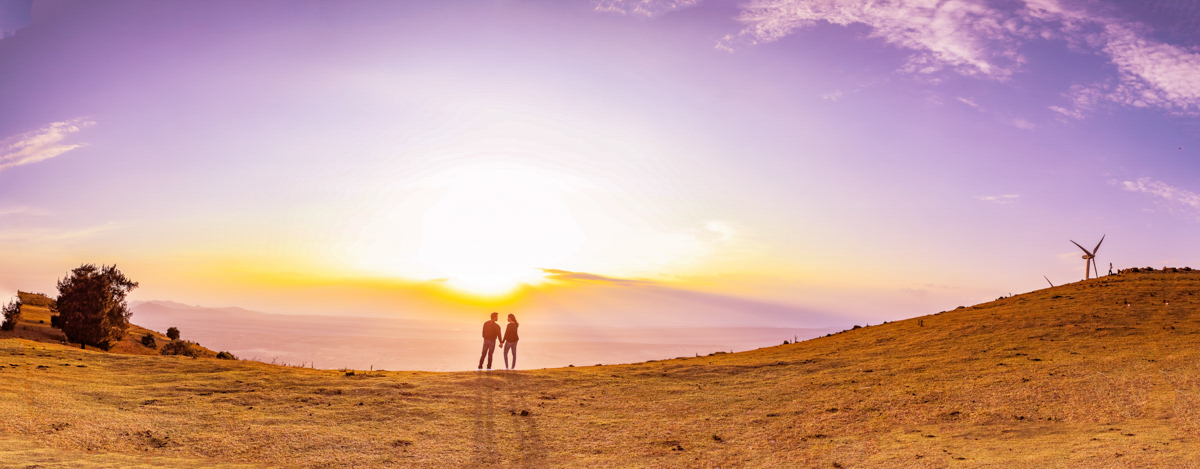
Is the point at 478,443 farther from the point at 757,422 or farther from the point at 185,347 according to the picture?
the point at 185,347

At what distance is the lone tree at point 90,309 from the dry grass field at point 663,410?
10478 mm

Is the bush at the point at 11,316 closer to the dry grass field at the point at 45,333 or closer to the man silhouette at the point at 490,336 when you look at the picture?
the dry grass field at the point at 45,333

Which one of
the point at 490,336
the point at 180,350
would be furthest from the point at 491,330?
the point at 180,350

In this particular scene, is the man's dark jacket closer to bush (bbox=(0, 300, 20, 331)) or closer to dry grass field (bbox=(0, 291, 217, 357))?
dry grass field (bbox=(0, 291, 217, 357))

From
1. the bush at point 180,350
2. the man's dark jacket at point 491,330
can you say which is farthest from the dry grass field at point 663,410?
the bush at point 180,350

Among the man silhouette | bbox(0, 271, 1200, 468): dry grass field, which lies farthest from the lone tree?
the man silhouette

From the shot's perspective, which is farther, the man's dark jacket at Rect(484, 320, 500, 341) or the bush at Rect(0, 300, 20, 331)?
the bush at Rect(0, 300, 20, 331)

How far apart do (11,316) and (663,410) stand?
39050 millimetres

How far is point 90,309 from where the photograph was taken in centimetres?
3647

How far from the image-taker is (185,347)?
131ft

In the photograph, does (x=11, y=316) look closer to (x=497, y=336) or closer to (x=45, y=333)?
(x=45, y=333)

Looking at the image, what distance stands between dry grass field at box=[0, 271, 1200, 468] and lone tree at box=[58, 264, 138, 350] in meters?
10.5

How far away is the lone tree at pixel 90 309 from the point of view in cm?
3584

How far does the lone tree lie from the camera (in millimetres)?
35844
